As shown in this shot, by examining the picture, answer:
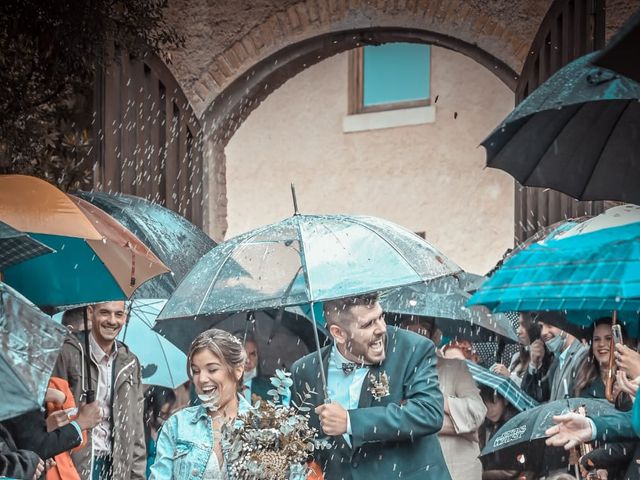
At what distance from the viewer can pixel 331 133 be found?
19.0m

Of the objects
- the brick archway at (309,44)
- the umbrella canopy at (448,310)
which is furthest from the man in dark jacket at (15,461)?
the brick archway at (309,44)

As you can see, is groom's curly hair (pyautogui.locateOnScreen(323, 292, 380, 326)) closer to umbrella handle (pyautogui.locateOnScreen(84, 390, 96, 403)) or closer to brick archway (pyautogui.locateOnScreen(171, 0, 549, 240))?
umbrella handle (pyautogui.locateOnScreen(84, 390, 96, 403))

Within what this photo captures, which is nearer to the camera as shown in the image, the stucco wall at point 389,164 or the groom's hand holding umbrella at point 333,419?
the groom's hand holding umbrella at point 333,419

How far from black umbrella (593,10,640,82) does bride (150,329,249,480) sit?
2567 mm

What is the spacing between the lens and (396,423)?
19.6 feet

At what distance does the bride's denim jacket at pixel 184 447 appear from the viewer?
19.8 feet

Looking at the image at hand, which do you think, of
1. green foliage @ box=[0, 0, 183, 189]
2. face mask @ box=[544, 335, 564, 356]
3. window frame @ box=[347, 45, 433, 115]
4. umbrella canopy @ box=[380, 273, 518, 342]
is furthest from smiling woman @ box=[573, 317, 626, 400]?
window frame @ box=[347, 45, 433, 115]

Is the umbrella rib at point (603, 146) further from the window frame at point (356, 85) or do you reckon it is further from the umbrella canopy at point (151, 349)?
the window frame at point (356, 85)

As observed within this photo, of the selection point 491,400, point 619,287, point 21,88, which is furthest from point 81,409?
point 21,88

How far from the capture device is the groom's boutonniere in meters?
6.14

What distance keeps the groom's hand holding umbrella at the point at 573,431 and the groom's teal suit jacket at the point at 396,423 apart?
0.74m

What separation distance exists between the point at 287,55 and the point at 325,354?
673 cm

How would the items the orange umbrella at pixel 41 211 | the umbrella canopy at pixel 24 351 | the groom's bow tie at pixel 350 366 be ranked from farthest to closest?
the orange umbrella at pixel 41 211 → the groom's bow tie at pixel 350 366 → the umbrella canopy at pixel 24 351

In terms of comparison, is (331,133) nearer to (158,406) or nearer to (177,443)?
(158,406)
